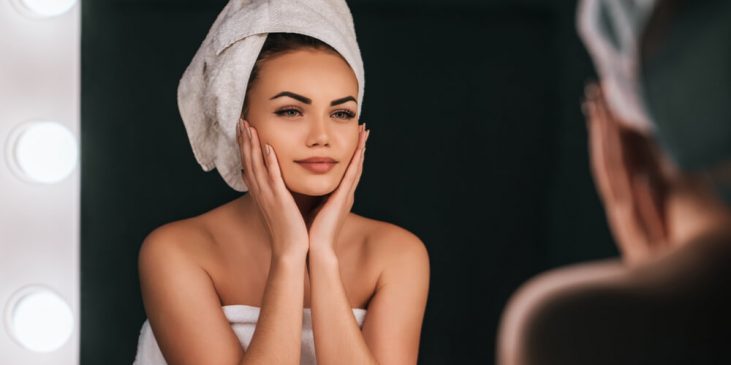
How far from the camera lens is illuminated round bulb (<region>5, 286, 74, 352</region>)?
757mm

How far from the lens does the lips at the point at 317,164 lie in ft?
2.18

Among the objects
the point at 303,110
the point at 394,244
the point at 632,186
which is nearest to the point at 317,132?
the point at 303,110

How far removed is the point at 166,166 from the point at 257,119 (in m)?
0.13

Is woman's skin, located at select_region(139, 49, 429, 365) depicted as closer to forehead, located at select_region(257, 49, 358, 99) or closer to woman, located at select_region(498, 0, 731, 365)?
forehead, located at select_region(257, 49, 358, 99)

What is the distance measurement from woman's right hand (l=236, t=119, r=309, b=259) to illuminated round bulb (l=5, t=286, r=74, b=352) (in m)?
0.26

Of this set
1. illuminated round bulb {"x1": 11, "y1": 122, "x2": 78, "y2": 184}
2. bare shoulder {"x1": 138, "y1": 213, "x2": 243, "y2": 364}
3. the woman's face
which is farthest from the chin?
illuminated round bulb {"x1": 11, "y1": 122, "x2": 78, "y2": 184}

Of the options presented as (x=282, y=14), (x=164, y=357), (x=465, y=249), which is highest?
(x=282, y=14)

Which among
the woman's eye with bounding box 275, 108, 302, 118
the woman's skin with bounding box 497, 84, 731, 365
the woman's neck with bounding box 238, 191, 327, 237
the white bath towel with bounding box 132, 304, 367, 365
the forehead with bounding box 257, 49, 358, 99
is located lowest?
the white bath towel with bounding box 132, 304, 367, 365

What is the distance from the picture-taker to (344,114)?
0.68 metres

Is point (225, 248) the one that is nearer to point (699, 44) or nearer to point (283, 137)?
point (283, 137)

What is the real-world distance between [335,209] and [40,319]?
1.17ft

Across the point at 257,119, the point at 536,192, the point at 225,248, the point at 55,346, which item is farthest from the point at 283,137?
the point at 55,346

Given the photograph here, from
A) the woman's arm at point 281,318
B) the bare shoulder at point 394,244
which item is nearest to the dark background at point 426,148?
the bare shoulder at point 394,244

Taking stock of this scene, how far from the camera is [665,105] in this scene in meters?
0.39
